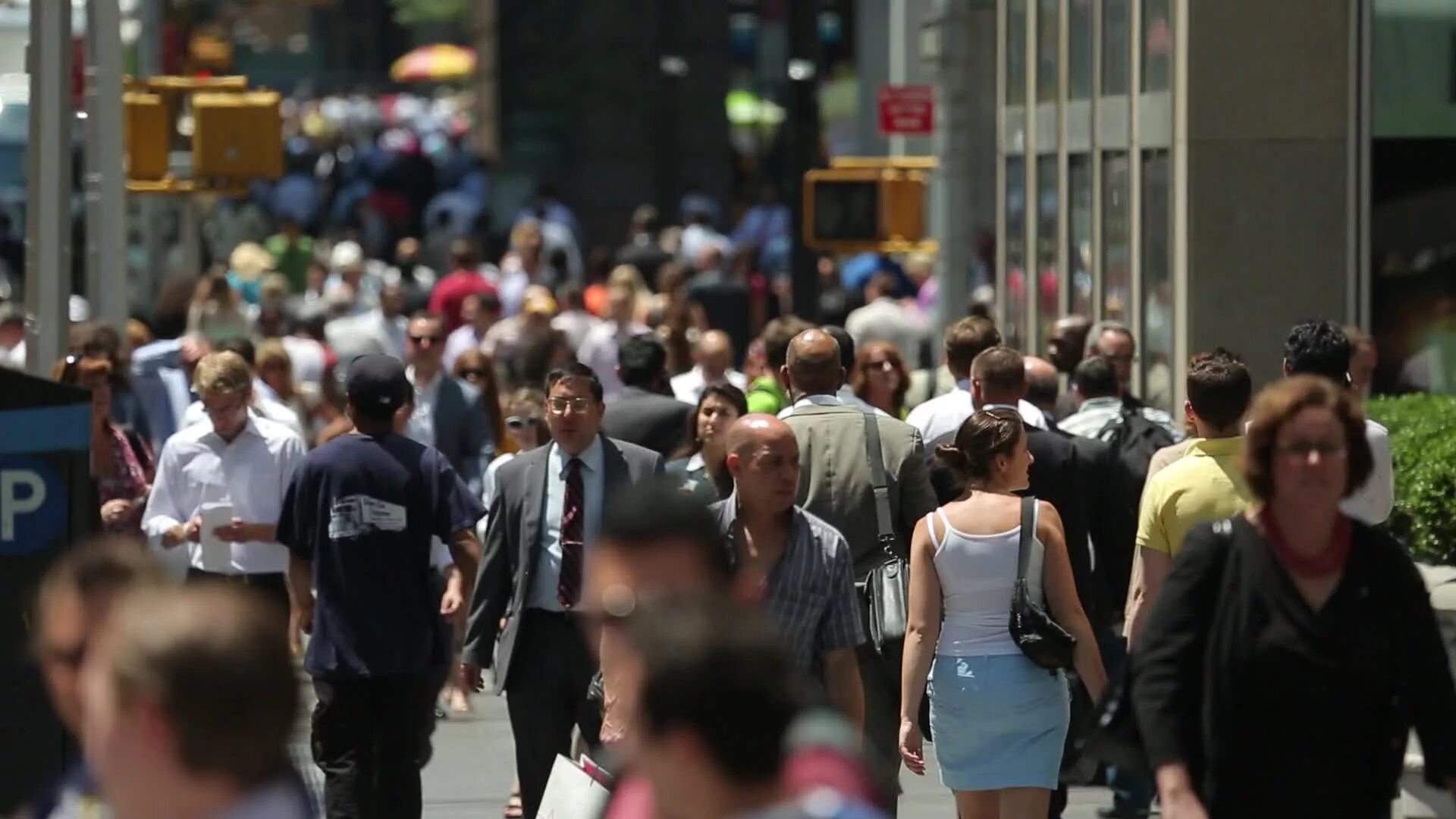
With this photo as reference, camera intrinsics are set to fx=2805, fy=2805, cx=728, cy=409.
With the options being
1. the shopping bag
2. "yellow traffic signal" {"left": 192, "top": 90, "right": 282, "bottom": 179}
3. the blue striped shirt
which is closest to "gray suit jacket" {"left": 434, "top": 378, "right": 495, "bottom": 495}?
"yellow traffic signal" {"left": 192, "top": 90, "right": 282, "bottom": 179}

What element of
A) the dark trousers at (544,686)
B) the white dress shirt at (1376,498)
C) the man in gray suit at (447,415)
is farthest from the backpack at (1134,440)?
the man in gray suit at (447,415)

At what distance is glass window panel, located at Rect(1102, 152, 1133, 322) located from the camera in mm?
17094

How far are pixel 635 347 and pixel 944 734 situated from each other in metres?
4.36

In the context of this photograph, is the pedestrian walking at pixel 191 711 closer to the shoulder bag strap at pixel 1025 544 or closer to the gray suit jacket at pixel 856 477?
the shoulder bag strap at pixel 1025 544

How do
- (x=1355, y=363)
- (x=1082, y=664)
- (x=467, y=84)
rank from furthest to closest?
1. (x=467, y=84)
2. (x=1355, y=363)
3. (x=1082, y=664)

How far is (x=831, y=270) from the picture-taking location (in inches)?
Result: 1167

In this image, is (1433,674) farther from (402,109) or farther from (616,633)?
(402,109)

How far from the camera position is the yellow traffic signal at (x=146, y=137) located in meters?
19.1

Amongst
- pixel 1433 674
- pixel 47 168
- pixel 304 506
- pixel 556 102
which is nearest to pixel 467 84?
pixel 556 102

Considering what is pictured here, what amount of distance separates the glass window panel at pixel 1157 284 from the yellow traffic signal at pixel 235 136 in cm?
633

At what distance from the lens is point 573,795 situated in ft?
20.3

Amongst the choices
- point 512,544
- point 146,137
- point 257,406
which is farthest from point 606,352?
point 512,544

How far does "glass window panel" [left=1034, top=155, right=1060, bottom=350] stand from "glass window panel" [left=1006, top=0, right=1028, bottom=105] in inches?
33.8

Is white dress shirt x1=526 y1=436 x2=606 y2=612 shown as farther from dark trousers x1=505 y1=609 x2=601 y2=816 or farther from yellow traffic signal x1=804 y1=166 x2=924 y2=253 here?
yellow traffic signal x1=804 y1=166 x2=924 y2=253
